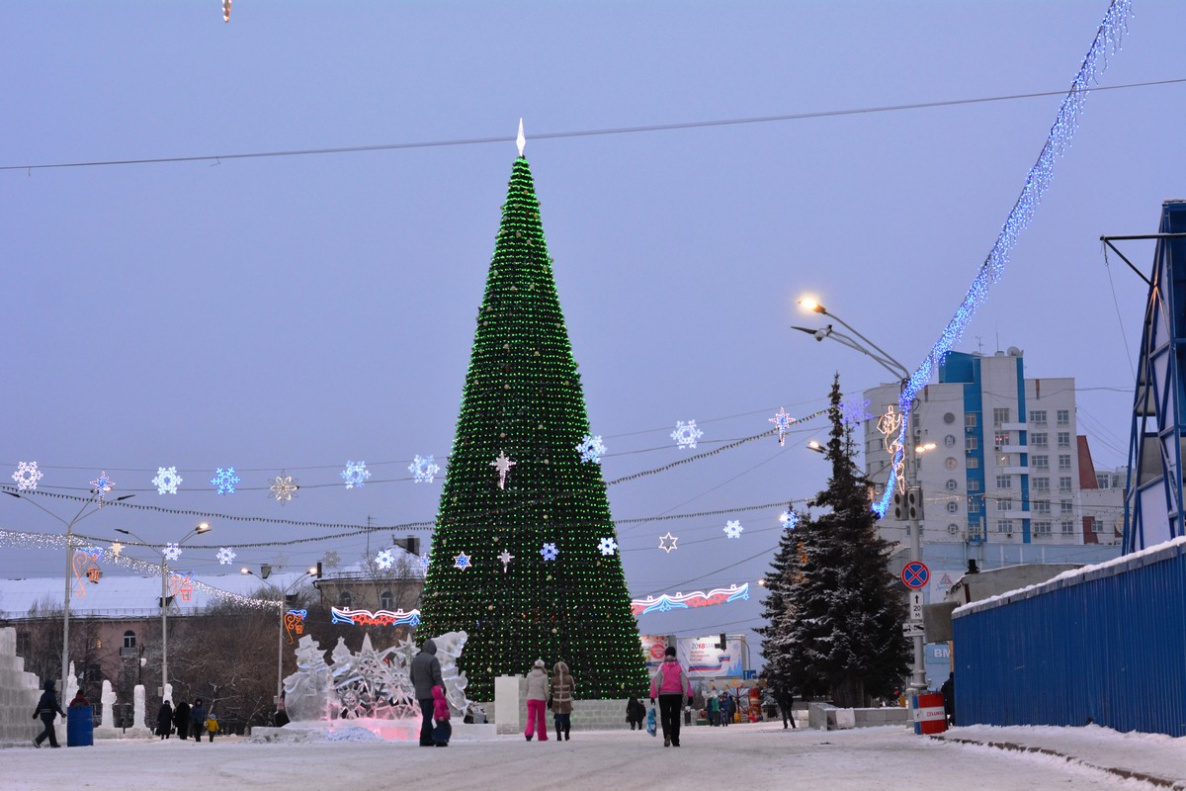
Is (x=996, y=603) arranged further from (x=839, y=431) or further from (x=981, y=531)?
(x=981, y=531)

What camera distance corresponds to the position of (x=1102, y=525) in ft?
425

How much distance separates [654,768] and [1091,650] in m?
5.46

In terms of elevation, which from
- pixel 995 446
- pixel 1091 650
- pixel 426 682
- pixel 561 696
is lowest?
pixel 561 696

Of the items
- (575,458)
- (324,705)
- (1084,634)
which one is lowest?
(324,705)

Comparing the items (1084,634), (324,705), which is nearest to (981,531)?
(324,705)

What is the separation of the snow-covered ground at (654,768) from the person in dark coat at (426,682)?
174 centimetres

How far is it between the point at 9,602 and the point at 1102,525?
85855mm

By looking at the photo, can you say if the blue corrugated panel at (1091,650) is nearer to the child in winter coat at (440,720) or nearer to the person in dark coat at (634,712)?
the child in winter coat at (440,720)

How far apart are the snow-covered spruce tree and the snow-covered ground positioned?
2568 centimetres

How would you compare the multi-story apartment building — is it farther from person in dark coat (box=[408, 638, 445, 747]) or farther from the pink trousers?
person in dark coat (box=[408, 638, 445, 747])

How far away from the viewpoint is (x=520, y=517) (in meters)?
40.0

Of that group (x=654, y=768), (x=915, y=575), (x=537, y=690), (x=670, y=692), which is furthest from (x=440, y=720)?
(x=915, y=575)

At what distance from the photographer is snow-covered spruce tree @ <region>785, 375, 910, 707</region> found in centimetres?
4528

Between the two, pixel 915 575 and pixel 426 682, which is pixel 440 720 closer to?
pixel 426 682
